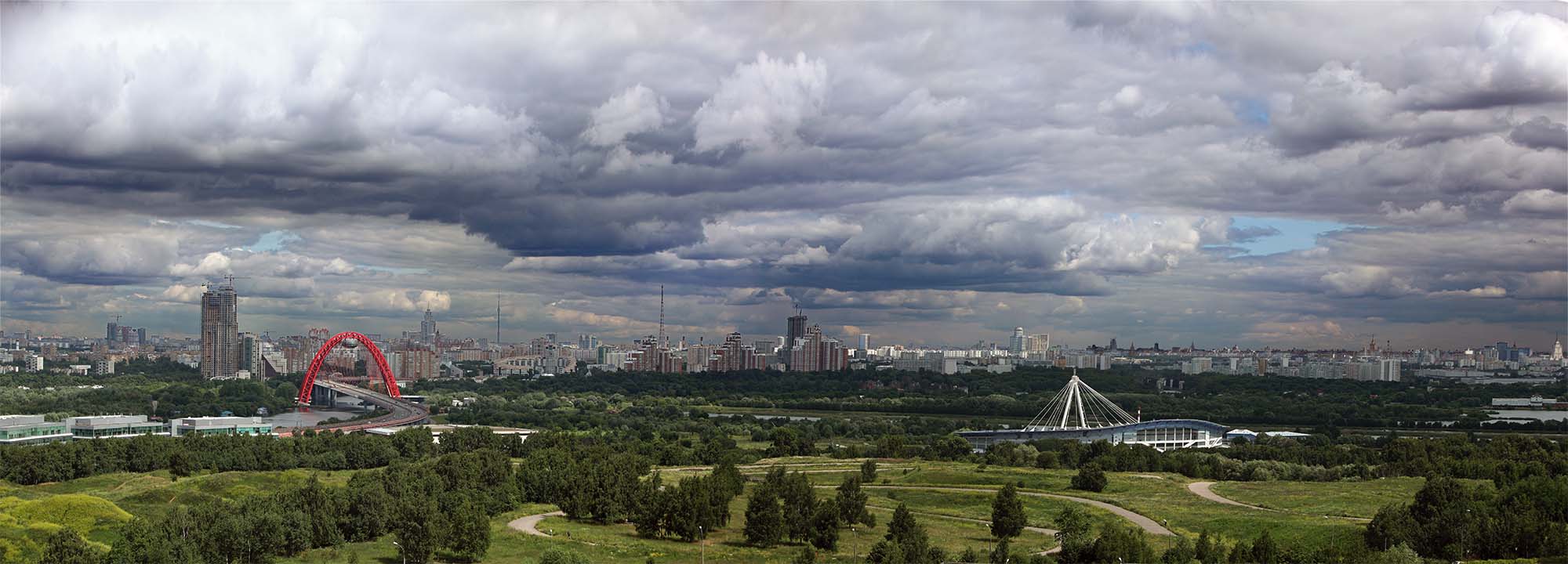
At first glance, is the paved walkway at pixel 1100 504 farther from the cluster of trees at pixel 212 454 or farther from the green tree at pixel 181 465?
the green tree at pixel 181 465

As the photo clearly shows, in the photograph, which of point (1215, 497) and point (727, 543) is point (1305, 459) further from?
point (727, 543)

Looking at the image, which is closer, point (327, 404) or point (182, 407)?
point (182, 407)

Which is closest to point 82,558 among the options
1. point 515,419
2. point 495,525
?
point 495,525

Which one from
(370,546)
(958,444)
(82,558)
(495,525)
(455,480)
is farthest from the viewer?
(958,444)

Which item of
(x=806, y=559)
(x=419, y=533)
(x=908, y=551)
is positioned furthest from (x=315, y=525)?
(x=908, y=551)

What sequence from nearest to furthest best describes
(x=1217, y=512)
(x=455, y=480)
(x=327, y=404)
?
(x=1217, y=512), (x=455, y=480), (x=327, y=404)

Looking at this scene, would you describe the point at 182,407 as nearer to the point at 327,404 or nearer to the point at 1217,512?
the point at 327,404

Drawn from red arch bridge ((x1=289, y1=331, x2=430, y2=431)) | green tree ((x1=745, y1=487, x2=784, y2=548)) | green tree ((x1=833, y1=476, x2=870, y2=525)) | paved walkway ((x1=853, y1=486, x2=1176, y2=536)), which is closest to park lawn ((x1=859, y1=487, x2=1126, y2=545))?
paved walkway ((x1=853, y1=486, x2=1176, y2=536))
